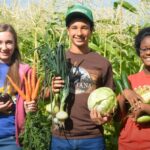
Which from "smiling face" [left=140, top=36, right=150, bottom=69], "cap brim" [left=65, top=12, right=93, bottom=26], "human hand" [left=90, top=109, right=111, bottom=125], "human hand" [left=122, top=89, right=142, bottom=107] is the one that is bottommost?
"human hand" [left=90, top=109, right=111, bottom=125]

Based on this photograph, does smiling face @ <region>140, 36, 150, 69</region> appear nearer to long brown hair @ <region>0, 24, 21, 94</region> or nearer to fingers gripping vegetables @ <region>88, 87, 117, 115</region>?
fingers gripping vegetables @ <region>88, 87, 117, 115</region>

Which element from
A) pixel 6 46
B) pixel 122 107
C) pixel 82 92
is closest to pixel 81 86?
pixel 82 92

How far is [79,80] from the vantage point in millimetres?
3574

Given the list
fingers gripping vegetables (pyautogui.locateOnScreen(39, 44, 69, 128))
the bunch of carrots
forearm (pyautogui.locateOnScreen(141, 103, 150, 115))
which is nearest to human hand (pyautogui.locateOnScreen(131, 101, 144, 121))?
forearm (pyautogui.locateOnScreen(141, 103, 150, 115))

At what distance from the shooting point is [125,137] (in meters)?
3.50

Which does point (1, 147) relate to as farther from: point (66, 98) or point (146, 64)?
point (146, 64)

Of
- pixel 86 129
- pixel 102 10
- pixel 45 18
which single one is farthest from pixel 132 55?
pixel 86 129

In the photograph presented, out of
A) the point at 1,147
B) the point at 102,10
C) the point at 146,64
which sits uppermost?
the point at 102,10

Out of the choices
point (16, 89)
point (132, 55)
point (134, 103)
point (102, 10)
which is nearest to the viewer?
point (134, 103)

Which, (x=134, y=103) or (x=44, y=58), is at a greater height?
(x=44, y=58)

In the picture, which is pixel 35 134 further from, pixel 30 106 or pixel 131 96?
pixel 131 96

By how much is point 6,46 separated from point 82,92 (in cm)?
70

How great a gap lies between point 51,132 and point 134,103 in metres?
0.70

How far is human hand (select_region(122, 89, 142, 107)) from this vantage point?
337 centimetres
